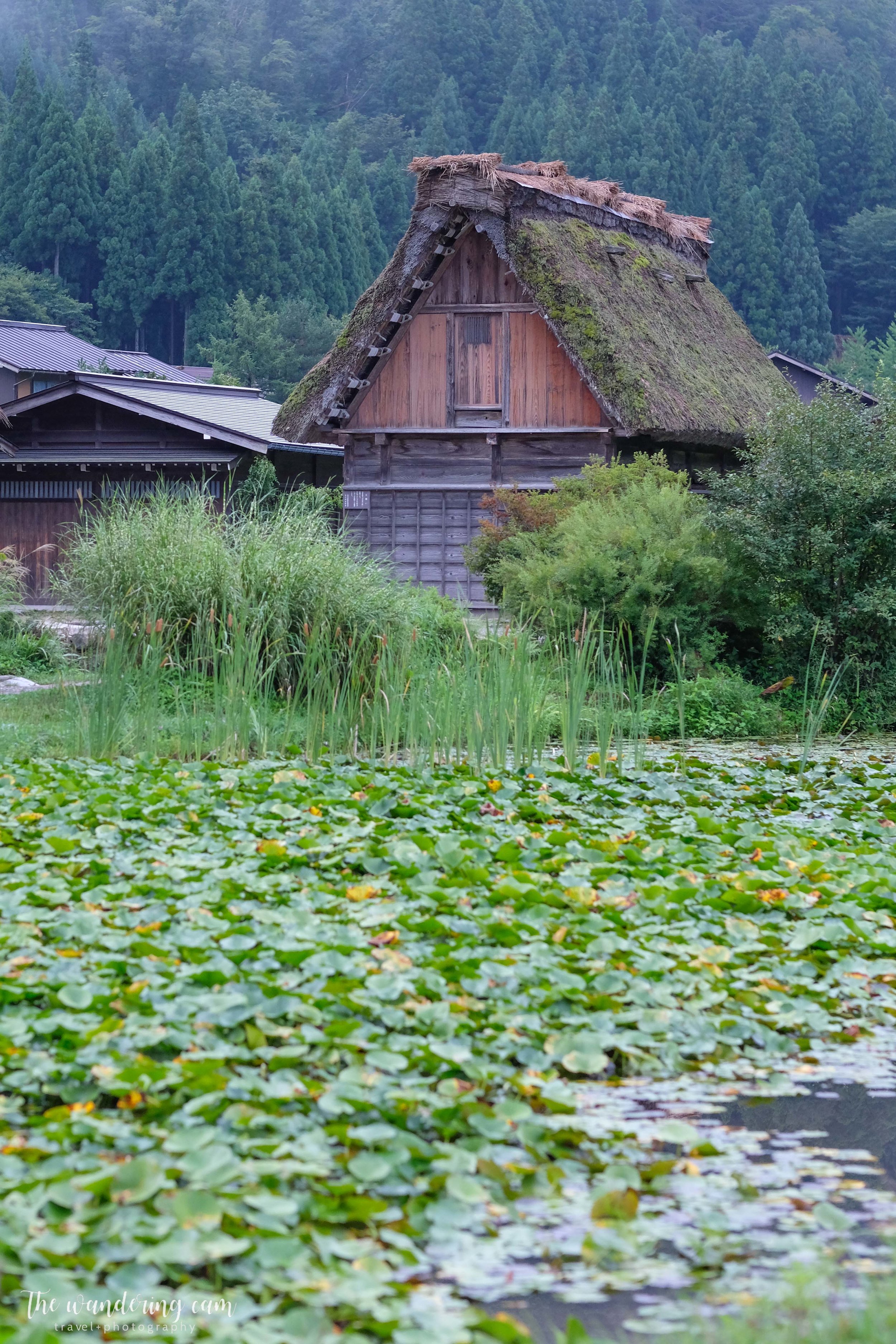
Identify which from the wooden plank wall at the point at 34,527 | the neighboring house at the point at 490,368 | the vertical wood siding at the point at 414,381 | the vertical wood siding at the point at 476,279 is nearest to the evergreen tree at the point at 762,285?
the neighboring house at the point at 490,368

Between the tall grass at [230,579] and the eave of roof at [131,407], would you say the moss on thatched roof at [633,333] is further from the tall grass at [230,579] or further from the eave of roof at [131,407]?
the tall grass at [230,579]

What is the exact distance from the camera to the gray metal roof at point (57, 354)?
31859 millimetres

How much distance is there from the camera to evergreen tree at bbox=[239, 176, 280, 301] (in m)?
46.5

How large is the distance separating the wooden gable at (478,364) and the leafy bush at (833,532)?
5.93m

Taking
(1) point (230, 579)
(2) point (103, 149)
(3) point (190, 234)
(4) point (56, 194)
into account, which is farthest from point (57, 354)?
(1) point (230, 579)

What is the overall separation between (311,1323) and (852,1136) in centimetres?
170

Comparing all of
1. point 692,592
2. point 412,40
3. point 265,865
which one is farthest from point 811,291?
point 265,865

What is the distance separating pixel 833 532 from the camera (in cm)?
1053

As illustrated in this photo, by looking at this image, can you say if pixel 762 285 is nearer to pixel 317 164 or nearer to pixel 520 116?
pixel 520 116

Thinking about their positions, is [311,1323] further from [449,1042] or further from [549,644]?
[549,644]

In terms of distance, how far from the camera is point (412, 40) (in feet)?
197

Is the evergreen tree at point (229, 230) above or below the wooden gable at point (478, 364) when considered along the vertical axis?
above

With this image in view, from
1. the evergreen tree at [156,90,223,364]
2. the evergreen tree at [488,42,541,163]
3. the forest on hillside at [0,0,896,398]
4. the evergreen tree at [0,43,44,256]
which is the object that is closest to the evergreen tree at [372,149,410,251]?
the forest on hillside at [0,0,896,398]

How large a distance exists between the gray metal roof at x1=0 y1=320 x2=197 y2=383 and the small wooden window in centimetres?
1547
